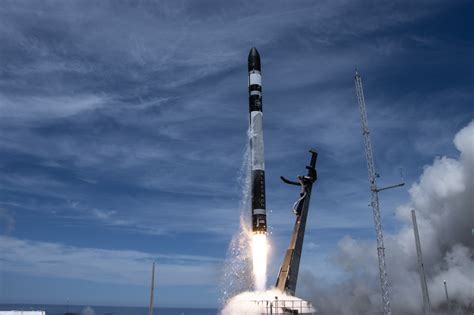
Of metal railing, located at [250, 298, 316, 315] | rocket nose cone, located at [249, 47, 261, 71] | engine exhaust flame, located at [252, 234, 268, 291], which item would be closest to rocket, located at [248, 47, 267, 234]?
rocket nose cone, located at [249, 47, 261, 71]

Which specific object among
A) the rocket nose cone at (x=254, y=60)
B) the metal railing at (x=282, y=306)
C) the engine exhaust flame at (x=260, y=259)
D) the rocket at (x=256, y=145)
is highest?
the rocket nose cone at (x=254, y=60)

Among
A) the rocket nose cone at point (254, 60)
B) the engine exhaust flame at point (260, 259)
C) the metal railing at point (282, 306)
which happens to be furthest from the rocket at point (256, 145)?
the metal railing at point (282, 306)

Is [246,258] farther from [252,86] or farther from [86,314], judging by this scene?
[86,314]

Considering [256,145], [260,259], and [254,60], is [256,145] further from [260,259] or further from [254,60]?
[260,259]

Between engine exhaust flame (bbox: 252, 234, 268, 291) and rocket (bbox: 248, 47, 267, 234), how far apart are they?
3.28 feet

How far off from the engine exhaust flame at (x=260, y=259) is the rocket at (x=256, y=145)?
1.00m

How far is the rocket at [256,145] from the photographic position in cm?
5203

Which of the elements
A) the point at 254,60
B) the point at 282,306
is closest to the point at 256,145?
the point at 254,60

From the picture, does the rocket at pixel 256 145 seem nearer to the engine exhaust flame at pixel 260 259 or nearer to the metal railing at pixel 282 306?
the engine exhaust flame at pixel 260 259

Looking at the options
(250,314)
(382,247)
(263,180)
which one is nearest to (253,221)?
(263,180)

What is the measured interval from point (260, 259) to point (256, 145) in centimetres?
1465

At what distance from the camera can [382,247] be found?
291 feet

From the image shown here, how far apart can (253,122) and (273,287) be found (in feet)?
70.1

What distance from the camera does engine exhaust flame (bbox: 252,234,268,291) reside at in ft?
170
